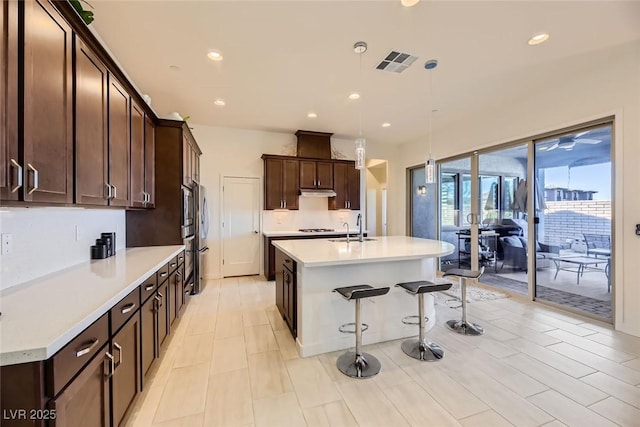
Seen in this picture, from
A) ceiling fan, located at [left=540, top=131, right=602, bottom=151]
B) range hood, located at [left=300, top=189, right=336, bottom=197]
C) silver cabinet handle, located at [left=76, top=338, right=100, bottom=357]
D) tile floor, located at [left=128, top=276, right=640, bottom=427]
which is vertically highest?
ceiling fan, located at [left=540, top=131, right=602, bottom=151]

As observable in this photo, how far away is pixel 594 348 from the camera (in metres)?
2.55

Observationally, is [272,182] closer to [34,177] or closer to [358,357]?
[358,357]

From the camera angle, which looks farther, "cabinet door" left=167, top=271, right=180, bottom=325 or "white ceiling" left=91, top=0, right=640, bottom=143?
"cabinet door" left=167, top=271, right=180, bottom=325

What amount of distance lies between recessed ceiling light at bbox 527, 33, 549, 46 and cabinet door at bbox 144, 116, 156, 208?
3.99 m

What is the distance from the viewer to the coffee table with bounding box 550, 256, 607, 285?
3.32 metres

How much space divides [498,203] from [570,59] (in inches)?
86.9

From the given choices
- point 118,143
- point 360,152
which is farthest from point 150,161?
point 360,152

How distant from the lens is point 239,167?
17.7 feet

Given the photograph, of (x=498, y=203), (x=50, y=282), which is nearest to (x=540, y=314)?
(x=498, y=203)

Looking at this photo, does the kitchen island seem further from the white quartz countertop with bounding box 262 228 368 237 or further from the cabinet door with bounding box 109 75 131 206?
the white quartz countertop with bounding box 262 228 368 237

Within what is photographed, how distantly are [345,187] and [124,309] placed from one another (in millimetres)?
4719

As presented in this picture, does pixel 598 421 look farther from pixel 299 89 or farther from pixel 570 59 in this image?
pixel 299 89

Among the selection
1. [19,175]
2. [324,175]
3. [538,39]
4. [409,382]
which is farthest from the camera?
[324,175]

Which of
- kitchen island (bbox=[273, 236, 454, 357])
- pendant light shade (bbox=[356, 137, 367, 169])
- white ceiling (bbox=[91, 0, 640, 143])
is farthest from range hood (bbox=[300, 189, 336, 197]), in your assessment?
kitchen island (bbox=[273, 236, 454, 357])
